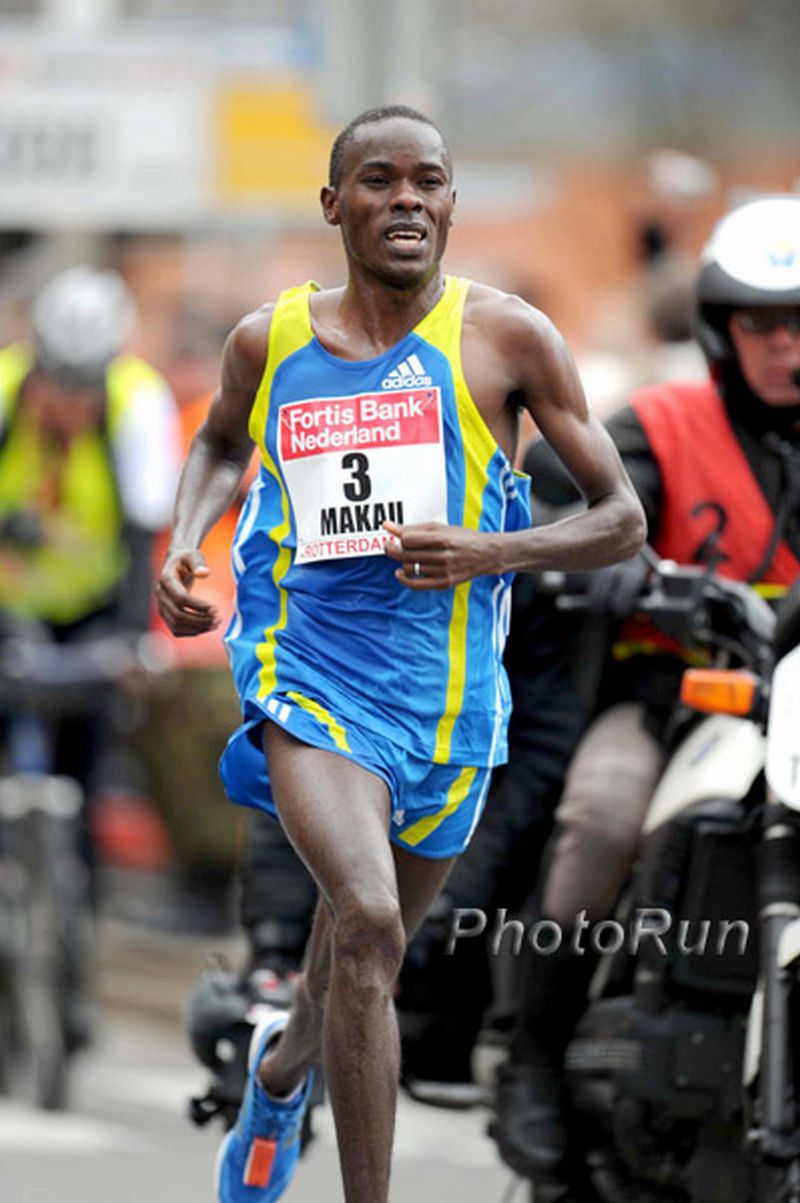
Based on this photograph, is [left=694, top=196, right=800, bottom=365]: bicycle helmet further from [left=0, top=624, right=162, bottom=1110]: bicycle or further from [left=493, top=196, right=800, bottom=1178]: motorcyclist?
[left=0, top=624, right=162, bottom=1110]: bicycle

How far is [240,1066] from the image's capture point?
8.20 m

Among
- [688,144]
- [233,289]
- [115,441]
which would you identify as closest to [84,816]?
[115,441]

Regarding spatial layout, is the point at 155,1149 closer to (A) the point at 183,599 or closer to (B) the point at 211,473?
(B) the point at 211,473

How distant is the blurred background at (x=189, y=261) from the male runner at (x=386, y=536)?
2940 mm

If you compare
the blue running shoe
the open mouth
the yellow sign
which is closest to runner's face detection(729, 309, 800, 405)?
the open mouth

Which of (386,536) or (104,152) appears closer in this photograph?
(386,536)

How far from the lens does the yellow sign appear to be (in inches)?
641

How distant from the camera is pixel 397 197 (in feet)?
21.6

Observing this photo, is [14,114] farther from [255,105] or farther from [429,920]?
[429,920]

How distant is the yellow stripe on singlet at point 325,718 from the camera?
6695 mm

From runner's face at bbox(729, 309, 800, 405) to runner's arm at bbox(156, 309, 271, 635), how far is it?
56.3 inches

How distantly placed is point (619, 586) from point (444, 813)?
1112 mm

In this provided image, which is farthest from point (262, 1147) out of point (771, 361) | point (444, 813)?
point (771, 361)

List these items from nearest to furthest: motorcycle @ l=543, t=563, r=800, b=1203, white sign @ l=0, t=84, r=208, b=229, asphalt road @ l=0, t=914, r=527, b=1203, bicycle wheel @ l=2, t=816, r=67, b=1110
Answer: motorcycle @ l=543, t=563, r=800, b=1203 → asphalt road @ l=0, t=914, r=527, b=1203 → bicycle wheel @ l=2, t=816, r=67, b=1110 → white sign @ l=0, t=84, r=208, b=229
